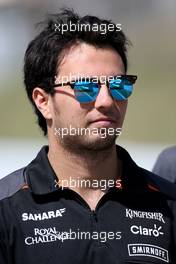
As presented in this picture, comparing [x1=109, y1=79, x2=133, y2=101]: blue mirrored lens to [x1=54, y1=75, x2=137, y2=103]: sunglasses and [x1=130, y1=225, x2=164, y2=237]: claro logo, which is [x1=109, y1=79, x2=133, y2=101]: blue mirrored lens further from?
[x1=130, y1=225, x2=164, y2=237]: claro logo

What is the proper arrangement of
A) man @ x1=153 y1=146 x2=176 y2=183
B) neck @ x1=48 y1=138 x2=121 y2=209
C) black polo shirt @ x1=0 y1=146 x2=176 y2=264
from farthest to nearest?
man @ x1=153 y1=146 x2=176 y2=183 → neck @ x1=48 y1=138 x2=121 y2=209 → black polo shirt @ x1=0 y1=146 x2=176 y2=264

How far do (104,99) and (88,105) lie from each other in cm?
5

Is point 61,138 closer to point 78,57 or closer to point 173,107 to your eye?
point 78,57

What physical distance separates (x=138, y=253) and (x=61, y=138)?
42 centimetres

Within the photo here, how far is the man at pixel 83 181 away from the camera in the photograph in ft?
6.14

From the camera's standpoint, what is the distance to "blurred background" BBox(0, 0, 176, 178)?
514 cm

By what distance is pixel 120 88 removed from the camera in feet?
6.39

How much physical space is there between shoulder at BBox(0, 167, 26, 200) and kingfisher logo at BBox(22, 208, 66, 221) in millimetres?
86

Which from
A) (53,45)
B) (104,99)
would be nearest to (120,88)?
(104,99)

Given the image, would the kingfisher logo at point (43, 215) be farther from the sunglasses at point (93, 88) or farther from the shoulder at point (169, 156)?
the shoulder at point (169, 156)

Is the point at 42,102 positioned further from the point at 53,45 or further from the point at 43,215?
the point at 43,215

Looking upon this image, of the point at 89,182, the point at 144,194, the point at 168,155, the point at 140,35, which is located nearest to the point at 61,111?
the point at 89,182

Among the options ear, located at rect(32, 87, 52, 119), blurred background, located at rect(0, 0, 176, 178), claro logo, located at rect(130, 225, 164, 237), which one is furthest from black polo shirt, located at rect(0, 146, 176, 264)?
blurred background, located at rect(0, 0, 176, 178)

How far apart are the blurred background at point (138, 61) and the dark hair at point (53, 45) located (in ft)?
9.89
